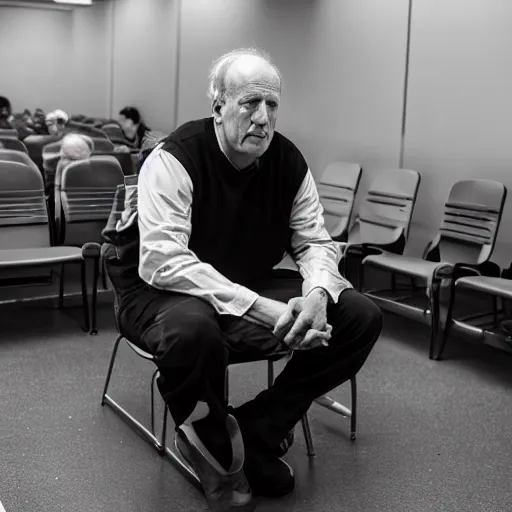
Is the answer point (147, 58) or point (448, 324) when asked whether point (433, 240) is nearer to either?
point (448, 324)

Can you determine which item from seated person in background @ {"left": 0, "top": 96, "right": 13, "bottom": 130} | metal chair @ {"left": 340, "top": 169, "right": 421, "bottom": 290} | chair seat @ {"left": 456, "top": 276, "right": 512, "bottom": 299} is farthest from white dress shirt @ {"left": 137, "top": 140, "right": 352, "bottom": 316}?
seated person in background @ {"left": 0, "top": 96, "right": 13, "bottom": 130}

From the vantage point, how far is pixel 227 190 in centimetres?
212

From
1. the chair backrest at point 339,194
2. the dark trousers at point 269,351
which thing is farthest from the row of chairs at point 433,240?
the dark trousers at point 269,351

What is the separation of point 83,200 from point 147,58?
5732 millimetres

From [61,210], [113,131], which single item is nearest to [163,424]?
[61,210]

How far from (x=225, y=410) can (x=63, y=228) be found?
2.53 metres

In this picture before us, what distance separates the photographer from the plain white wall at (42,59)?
12703 millimetres

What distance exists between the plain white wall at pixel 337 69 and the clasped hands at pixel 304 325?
319 centimetres

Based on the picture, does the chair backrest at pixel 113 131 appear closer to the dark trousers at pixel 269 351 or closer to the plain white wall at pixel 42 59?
the plain white wall at pixel 42 59

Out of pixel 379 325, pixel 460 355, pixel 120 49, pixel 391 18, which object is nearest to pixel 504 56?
pixel 391 18

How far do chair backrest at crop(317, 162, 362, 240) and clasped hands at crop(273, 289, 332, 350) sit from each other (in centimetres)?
267

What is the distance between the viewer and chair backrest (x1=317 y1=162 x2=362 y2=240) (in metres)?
4.71

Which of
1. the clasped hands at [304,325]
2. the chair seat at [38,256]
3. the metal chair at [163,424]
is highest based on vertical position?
the clasped hands at [304,325]

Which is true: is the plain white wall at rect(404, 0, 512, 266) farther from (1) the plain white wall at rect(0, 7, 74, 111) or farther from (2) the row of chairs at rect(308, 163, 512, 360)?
(1) the plain white wall at rect(0, 7, 74, 111)
